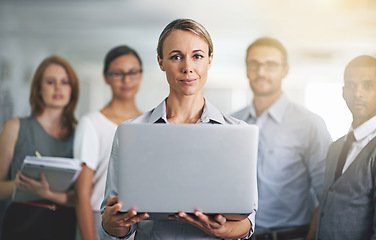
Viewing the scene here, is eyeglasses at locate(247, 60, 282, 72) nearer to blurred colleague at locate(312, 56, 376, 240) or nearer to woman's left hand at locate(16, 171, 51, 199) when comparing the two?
blurred colleague at locate(312, 56, 376, 240)

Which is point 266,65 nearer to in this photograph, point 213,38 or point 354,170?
point 213,38

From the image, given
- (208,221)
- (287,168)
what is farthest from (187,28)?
(287,168)

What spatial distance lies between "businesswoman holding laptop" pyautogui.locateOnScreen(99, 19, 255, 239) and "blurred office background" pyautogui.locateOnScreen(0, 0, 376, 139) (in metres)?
1.08

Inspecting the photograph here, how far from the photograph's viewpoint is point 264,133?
2605mm

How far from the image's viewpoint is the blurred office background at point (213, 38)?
259 centimetres

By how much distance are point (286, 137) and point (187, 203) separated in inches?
58.1

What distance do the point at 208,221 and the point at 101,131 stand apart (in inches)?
62.4

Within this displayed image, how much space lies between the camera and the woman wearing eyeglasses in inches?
105

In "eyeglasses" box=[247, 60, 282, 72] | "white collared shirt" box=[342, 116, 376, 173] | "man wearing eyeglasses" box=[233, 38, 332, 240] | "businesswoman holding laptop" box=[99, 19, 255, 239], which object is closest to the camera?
"businesswoman holding laptop" box=[99, 19, 255, 239]

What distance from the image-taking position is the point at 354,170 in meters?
2.02

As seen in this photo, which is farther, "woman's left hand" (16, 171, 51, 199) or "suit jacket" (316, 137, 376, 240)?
"woman's left hand" (16, 171, 51, 199)

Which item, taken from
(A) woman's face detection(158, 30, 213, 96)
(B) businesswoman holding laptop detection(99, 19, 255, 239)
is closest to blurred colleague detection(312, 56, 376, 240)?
(B) businesswoman holding laptop detection(99, 19, 255, 239)

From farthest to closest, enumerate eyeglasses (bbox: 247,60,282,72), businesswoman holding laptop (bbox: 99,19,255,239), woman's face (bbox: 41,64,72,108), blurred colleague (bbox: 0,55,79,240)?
woman's face (bbox: 41,64,72,108), blurred colleague (bbox: 0,55,79,240), eyeglasses (bbox: 247,60,282,72), businesswoman holding laptop (bbox: 99,19,255,239)

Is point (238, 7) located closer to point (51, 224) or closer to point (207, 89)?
point (207, 89)
